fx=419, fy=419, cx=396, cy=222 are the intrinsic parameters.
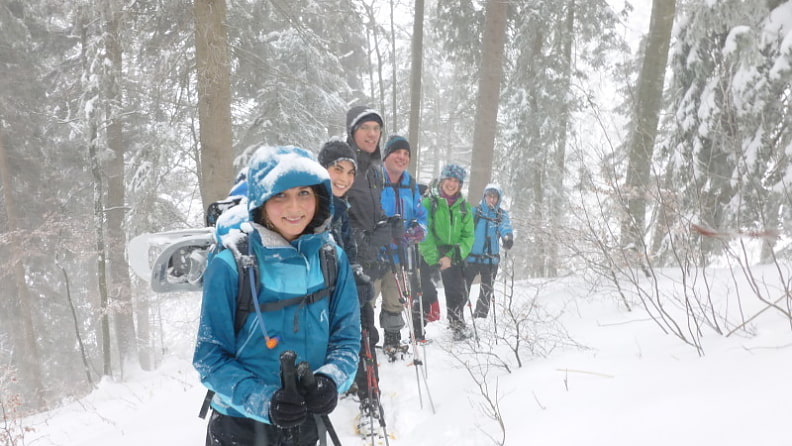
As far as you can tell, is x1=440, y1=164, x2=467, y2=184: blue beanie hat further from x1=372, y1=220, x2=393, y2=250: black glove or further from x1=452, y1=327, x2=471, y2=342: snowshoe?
x1=452, y1=327, x2=471, y2=342: snowshoe

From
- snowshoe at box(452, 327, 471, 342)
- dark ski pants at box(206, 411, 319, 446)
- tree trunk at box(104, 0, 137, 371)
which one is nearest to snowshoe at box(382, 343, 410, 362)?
snowshoe at box(452, 327, 471, 342)

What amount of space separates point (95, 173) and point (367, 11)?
9.66m

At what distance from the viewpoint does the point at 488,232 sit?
579cm

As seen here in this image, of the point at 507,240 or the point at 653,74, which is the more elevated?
the point at 653,74

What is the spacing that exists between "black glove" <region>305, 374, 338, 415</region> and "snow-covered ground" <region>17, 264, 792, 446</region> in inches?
56.7

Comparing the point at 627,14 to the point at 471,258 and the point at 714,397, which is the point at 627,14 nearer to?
the point at 471,258

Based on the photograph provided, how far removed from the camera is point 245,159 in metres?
11.9

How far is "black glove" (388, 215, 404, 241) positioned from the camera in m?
3.97

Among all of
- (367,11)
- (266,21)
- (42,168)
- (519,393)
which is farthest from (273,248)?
(42,168)

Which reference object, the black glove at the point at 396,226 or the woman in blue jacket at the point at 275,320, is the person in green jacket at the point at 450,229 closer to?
the black glove at the point at 396,226

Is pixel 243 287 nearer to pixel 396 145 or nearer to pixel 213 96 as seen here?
pixel 396 145

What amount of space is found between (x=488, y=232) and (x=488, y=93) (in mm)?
4551

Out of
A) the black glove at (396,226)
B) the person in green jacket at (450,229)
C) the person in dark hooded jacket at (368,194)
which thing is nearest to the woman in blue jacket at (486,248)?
the person in green jacket at (450,229)

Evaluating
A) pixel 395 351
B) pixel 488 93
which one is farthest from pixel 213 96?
pixel 488 93
